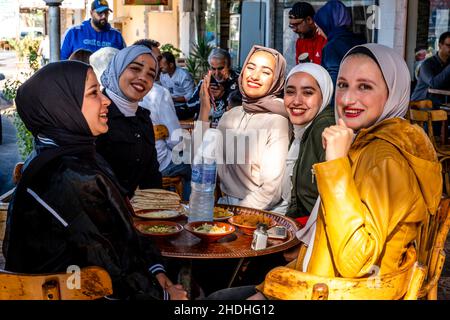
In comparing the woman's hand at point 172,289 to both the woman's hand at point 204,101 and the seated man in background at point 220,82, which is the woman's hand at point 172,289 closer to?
the woman's hand at point 204,101

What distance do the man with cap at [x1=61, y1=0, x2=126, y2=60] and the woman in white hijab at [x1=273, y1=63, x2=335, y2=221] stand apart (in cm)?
393

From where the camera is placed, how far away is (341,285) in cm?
202

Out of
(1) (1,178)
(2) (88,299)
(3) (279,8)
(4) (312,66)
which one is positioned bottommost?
(1) (1,178)

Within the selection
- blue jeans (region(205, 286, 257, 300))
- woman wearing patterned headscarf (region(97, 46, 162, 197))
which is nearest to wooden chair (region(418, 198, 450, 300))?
blue jeans (region(205, 286, 257, 300))

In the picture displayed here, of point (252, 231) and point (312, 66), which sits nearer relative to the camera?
point (252, 231)

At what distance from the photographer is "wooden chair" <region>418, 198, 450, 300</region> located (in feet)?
7.57

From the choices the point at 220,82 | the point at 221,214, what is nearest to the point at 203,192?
the point at 221,214

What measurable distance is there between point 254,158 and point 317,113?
1.72 feet

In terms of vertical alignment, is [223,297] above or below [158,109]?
below
